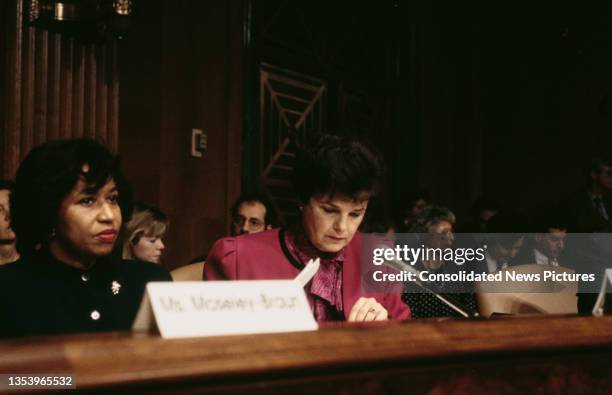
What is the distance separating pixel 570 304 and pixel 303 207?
189 cm

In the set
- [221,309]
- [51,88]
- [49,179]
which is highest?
[51,88]

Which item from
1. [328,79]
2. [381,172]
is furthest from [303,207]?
[328,79]

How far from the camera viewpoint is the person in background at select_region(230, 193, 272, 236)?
4453mm

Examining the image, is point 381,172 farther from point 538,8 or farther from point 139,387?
point 538,8

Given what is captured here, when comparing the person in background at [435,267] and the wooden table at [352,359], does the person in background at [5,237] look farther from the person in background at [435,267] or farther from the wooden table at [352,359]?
the wooden table at [352,359]

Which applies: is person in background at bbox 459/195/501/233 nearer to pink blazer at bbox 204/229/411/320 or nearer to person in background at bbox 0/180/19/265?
person in background at bbox 0/180/19/265

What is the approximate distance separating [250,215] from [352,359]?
3501 mm

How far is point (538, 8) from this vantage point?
855 centimetres

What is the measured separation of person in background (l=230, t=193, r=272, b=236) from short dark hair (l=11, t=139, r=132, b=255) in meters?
2.34

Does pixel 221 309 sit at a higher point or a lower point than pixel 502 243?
higher

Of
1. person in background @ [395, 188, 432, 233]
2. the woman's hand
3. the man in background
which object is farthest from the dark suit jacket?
the woman's hand

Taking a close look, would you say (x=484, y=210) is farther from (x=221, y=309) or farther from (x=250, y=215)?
(x=221, y=309)

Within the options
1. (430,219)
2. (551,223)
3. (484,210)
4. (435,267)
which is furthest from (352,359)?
(484,210)

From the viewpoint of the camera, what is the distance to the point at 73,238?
1986 mm
